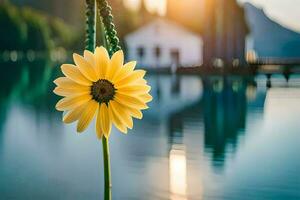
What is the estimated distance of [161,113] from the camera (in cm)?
→ 786

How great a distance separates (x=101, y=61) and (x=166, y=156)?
3859mm

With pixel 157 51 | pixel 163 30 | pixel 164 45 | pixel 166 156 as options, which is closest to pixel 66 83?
pixel 166 156

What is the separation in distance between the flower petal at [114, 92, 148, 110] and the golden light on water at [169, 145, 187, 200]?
2.36 metres

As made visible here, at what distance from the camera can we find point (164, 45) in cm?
2002

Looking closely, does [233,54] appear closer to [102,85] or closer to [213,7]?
[213,7]

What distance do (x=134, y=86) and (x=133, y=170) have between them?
10.4 feet

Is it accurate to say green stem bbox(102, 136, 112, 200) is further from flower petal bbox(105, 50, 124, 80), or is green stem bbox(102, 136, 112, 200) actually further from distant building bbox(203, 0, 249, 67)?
distant building bbox(203, 0, 249, 67)

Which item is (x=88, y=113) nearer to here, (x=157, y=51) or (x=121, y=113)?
(x=121, y=113)

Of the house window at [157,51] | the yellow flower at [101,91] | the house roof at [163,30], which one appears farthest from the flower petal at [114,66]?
the house roof at [163,30]

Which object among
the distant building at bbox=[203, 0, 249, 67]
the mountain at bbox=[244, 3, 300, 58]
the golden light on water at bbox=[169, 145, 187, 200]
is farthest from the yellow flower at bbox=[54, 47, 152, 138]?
the distant building at bbox=[203, 0, 249, 67]

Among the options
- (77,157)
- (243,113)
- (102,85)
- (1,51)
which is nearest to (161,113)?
(243,113)

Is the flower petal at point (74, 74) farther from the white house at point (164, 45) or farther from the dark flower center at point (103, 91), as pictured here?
the white house at point (164, 45)

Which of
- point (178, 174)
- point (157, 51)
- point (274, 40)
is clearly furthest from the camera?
point (157, 51)

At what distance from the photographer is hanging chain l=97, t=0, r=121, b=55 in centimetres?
49
